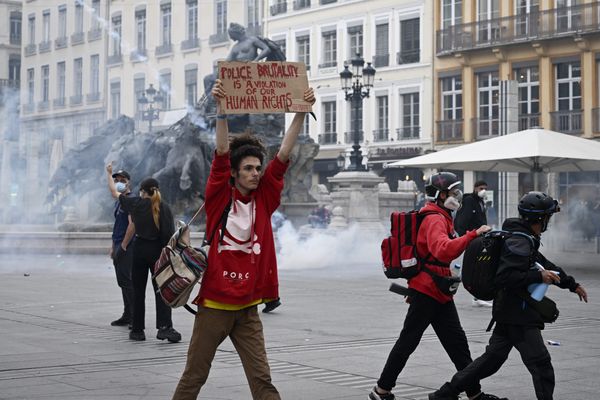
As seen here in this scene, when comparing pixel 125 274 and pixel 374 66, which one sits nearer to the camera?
pixel 125 274

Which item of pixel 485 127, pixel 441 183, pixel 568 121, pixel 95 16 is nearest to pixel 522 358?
pixel 441 183

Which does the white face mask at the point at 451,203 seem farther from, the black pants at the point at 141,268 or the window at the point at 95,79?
the window at the point at 95,79

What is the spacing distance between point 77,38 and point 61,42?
2.07 ft

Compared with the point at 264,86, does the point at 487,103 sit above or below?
above

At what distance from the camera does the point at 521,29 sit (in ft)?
134

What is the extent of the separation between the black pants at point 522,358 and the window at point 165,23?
132ft

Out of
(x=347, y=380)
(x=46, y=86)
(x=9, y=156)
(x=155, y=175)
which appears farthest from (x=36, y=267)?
(x=46, y=86)

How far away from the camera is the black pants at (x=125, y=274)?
11.6 metres

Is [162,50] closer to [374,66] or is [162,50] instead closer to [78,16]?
[78,16]

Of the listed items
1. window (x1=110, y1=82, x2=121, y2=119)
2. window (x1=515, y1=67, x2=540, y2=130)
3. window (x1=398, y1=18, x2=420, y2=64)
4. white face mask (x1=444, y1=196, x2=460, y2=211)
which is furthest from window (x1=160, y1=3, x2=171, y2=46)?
white face mask (x1=444, y1=196, x2=460, y2=211)

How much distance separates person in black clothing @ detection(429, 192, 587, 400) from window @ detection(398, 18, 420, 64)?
38813mm

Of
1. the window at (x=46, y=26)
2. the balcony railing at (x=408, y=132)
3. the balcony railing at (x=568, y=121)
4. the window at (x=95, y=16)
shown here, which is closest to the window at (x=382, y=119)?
the balcony railing at (x=408, y=132)

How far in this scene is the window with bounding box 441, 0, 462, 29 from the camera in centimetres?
4338

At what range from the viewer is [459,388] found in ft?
22.4
